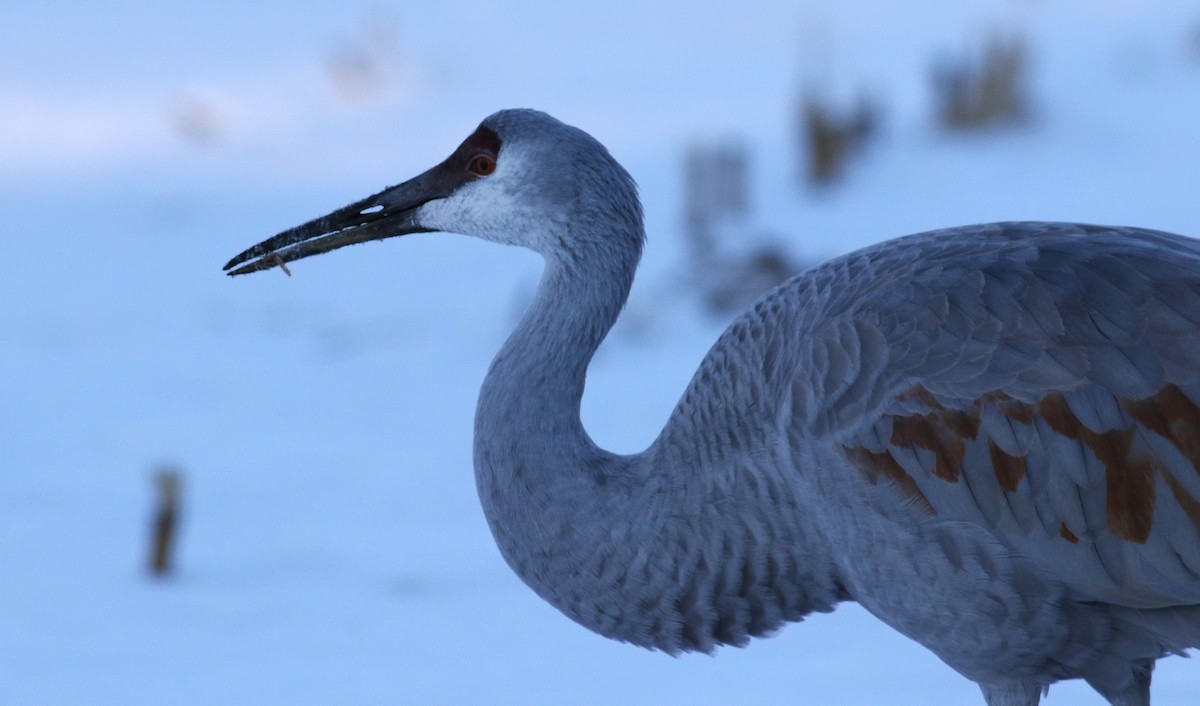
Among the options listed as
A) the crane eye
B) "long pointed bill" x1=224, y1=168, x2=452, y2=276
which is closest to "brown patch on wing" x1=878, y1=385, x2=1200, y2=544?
the crane eye

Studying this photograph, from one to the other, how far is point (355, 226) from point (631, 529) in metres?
0.92

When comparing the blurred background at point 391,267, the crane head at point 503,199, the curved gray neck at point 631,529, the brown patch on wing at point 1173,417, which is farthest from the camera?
the blurred background at point 391,267

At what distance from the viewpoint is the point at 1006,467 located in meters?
3.25

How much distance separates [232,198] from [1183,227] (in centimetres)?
529

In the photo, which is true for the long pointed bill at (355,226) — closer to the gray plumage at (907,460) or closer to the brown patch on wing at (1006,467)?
the gray plumage at (907,460)

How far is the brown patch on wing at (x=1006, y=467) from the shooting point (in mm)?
3244

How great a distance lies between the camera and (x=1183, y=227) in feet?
26.2

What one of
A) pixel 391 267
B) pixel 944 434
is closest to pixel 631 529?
pixel 944 434

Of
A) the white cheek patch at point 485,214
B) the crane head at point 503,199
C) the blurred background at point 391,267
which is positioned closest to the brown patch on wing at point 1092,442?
the crane head at point 503,199

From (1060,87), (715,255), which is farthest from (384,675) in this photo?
(1060,87)

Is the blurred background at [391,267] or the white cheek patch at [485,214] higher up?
the blurred background at [391,267]

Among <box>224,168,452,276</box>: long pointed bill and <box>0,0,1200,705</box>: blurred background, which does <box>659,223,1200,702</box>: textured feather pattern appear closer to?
<box>224,168,452,276</box>: long pointed bill

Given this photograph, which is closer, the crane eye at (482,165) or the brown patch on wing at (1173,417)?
the brown patch on wing at (1173,417)

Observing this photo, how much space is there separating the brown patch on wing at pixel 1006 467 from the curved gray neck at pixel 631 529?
0.37m
